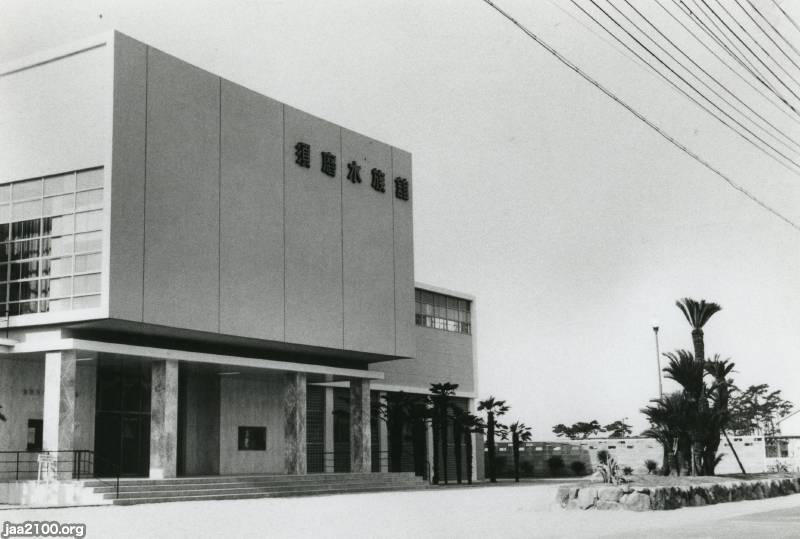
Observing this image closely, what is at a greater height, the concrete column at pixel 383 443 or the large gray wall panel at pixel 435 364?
the large gray wall panel at pixel 435 364

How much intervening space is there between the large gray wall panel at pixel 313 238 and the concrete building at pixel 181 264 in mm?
77

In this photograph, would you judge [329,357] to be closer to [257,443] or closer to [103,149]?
[257,443]

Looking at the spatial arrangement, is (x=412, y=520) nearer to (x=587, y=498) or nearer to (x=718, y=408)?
(x=587, y=498)

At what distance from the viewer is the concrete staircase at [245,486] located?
89.1 feet

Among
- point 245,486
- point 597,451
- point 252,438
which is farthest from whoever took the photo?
point 597,451

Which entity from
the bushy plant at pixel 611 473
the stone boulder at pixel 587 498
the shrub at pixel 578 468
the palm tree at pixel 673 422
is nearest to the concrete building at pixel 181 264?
the palm tree at pixel 673 422

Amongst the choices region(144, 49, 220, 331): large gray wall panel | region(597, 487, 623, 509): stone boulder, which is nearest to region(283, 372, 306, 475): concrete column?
region(144, 49, 220, 331): large gray wall panel

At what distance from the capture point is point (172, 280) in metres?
29.8

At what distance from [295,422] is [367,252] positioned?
22.7 feet

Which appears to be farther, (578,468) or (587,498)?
(578,468)

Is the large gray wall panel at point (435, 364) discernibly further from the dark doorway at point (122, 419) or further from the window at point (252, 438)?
the dark doorway at point (122, 419)

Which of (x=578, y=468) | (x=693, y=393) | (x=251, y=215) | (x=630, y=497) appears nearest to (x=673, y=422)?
(x=693, y=393)

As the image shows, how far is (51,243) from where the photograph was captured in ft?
95.1

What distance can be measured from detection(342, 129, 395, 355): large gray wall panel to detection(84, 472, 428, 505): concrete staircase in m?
4.81
